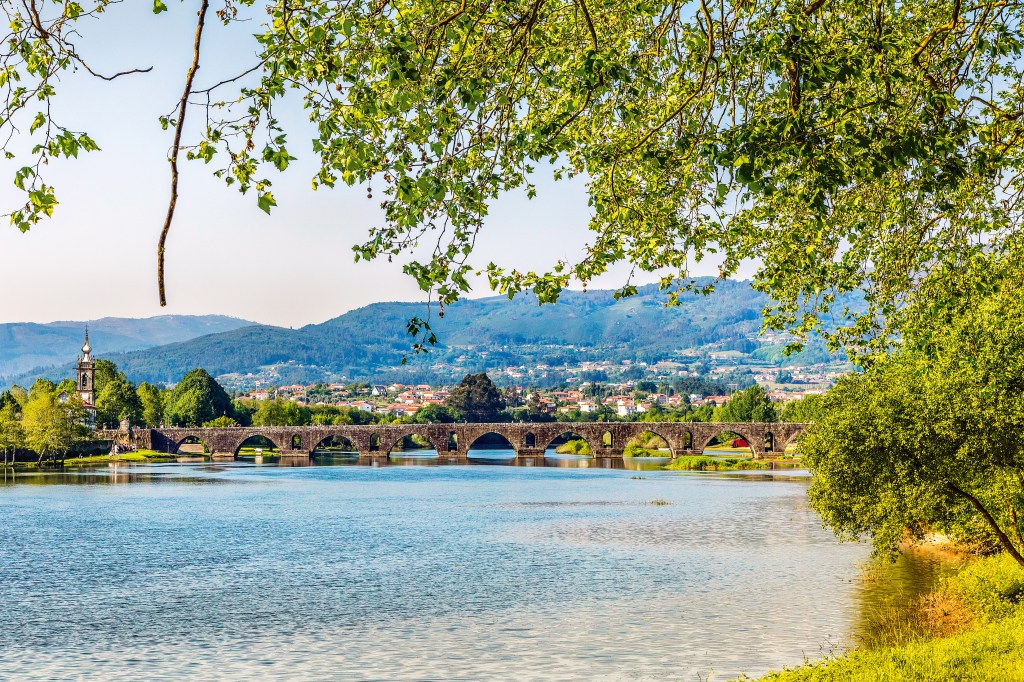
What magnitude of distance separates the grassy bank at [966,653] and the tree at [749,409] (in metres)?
124

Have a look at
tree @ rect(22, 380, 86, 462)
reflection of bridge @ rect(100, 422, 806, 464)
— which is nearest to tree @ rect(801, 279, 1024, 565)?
tree @ rect(22, 380, 86, 462)

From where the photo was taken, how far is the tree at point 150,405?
143875 mm

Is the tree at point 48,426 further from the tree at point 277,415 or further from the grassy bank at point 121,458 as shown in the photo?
the tree at point 277,415

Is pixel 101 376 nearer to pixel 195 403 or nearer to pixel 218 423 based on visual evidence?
pixel 195 403

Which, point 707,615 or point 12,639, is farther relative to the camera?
point 707,615

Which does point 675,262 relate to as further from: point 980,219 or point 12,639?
point 12,639

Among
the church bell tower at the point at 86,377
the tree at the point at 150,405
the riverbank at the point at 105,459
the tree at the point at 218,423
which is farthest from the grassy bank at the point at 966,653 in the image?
the tree at the point at 150,405

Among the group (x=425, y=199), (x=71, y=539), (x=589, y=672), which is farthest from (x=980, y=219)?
(x=71, y=539)

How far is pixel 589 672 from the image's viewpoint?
19.8 metres

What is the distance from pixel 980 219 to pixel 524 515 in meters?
41.0

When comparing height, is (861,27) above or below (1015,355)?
above

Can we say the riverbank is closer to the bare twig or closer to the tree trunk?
the tree trunk

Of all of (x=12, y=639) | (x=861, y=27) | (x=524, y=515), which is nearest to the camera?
(x=861, y=27)

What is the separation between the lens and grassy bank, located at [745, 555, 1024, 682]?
1393 cm
